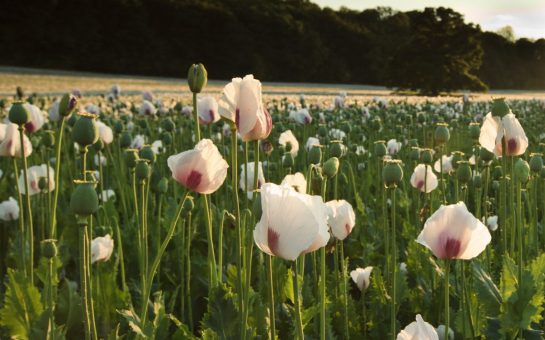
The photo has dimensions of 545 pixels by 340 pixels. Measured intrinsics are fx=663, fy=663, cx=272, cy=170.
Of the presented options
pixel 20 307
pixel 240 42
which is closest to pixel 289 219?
pixel 20 307

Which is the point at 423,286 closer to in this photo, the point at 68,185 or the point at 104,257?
the point at 104,257

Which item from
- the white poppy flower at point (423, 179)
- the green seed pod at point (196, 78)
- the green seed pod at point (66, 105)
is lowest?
the white poppy flower at point (423, 179)

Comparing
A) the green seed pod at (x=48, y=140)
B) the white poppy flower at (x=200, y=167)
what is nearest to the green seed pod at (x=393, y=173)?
the white poppy flower at (x=200, y=167)

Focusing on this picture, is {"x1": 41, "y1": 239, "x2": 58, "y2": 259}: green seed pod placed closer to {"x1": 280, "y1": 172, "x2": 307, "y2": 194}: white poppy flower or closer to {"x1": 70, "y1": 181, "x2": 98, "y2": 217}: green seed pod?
{"x1": 70, "y1": 181, "x2": 98, "y2": 217}: green seed pod

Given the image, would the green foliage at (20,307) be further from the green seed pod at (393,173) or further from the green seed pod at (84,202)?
the green seed pod at (393,173)

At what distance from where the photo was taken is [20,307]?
1730 mm

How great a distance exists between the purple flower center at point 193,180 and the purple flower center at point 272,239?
1.04ft

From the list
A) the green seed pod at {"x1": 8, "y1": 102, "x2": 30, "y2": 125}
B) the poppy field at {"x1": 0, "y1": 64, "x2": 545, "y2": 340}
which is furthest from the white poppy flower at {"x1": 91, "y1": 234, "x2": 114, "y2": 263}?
the green seed pod at {"x1": 8, "y1": 102, "x2": 30, "y2": 125}

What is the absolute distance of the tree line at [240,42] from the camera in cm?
3412

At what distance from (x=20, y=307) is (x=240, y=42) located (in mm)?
39448

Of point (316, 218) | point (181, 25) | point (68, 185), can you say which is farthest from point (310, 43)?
point (316, 218)

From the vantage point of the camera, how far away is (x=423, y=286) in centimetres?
203

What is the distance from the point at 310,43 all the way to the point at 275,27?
8.09 feet

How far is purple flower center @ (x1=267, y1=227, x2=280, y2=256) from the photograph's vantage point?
926 millimetres
